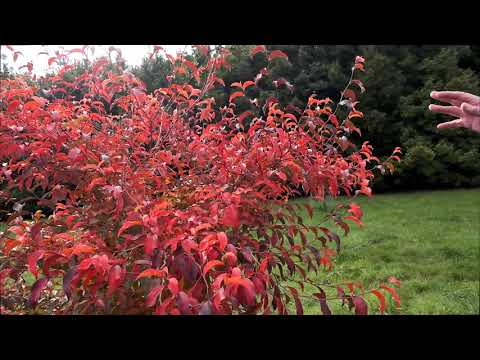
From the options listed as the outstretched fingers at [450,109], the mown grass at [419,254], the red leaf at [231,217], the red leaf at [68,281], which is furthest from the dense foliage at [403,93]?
the red leaf at [68,281]

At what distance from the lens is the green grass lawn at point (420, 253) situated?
9.08 ft

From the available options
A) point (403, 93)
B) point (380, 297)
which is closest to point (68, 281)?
point (380, 297)

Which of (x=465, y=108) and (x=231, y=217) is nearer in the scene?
(x=465, y=108)

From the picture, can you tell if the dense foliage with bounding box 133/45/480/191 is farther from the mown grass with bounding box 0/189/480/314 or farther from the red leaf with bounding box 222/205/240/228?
the red leaf with bounding box 222/205/240/228

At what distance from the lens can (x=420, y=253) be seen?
3721 mm

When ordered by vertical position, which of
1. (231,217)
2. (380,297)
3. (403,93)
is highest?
(403,93)

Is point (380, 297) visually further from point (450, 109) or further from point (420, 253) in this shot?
point (420, 253)

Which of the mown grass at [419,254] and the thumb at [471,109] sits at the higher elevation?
the thumb at [471,109]

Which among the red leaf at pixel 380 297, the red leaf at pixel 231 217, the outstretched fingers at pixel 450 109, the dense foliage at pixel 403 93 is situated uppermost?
the dense foliage at pixel 403 93

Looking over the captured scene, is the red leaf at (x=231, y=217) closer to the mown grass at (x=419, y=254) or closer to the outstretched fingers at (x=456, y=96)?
the outstretched fingers at (x=456, y=96)

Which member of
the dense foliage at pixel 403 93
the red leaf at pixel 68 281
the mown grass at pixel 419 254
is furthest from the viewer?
the dense foliage at pixel 403 93
